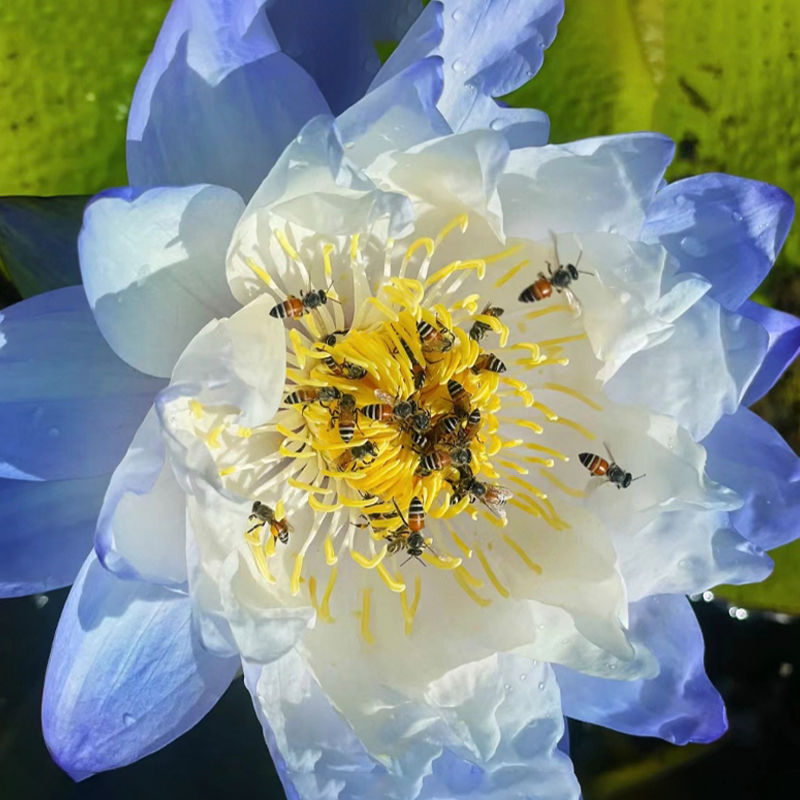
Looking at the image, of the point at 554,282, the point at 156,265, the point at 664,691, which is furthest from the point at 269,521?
the point at 664,691

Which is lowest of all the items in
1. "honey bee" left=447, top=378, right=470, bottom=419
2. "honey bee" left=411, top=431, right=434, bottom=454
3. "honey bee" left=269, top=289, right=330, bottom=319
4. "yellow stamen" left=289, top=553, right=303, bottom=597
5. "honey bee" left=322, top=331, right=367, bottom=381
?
"yellow stamen" left=289, top=553, right=303, bottom=597

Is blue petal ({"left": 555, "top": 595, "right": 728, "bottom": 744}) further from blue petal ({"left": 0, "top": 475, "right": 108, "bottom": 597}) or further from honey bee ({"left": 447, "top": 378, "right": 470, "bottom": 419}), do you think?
blue petal ({"left": 0, "top": 475, "right": 108, "bottom": 597})

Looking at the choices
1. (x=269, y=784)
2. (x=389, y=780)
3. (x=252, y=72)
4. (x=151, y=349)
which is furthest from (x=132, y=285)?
(x=269, y=784)

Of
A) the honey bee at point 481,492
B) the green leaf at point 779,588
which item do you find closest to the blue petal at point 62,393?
the honey bee at point 481,492

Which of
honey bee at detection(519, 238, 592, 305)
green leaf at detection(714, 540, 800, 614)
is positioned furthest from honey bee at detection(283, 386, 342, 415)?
green leaf at detection(714, 540, 800, 614)

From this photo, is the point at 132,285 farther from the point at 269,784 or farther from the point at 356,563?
the point at 269,784

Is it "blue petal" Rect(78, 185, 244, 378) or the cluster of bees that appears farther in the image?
the cluster of bees

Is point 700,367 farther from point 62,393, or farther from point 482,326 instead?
point 62,393
